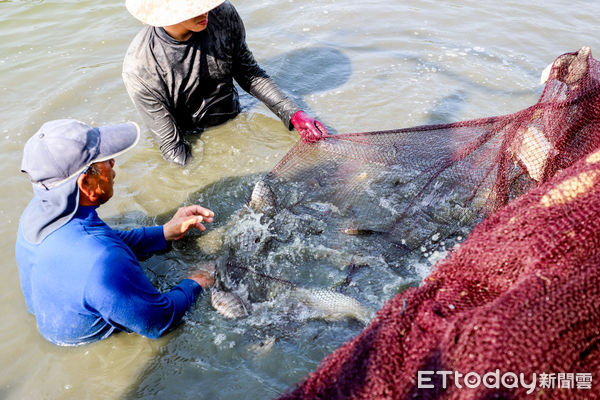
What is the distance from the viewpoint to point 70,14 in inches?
292

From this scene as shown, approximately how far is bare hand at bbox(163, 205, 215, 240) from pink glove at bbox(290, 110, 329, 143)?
1.18m

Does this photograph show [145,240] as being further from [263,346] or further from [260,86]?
[260,86]

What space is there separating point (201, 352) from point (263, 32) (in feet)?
18.3

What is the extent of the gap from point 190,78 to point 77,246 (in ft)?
7.91

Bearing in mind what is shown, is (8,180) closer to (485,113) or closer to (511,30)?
(485,113)

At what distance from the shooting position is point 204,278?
3432mm

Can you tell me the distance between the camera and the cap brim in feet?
8.81

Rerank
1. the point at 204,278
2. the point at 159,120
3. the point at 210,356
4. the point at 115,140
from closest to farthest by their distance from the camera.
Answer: the point at 115,140, the point at 210,356, the point at 204,278, the point at 159,120

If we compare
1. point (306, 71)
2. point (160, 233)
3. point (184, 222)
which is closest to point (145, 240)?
point (160, 233)

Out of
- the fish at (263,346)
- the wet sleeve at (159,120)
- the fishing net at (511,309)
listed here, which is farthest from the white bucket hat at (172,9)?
the fishing net at (511,309)

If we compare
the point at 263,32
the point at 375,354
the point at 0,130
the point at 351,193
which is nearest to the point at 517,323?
the point at 375,354

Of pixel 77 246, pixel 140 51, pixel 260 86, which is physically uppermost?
pixel 140 51

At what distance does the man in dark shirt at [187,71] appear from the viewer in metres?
3.87

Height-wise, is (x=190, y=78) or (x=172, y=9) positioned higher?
(x=172, y=9)
